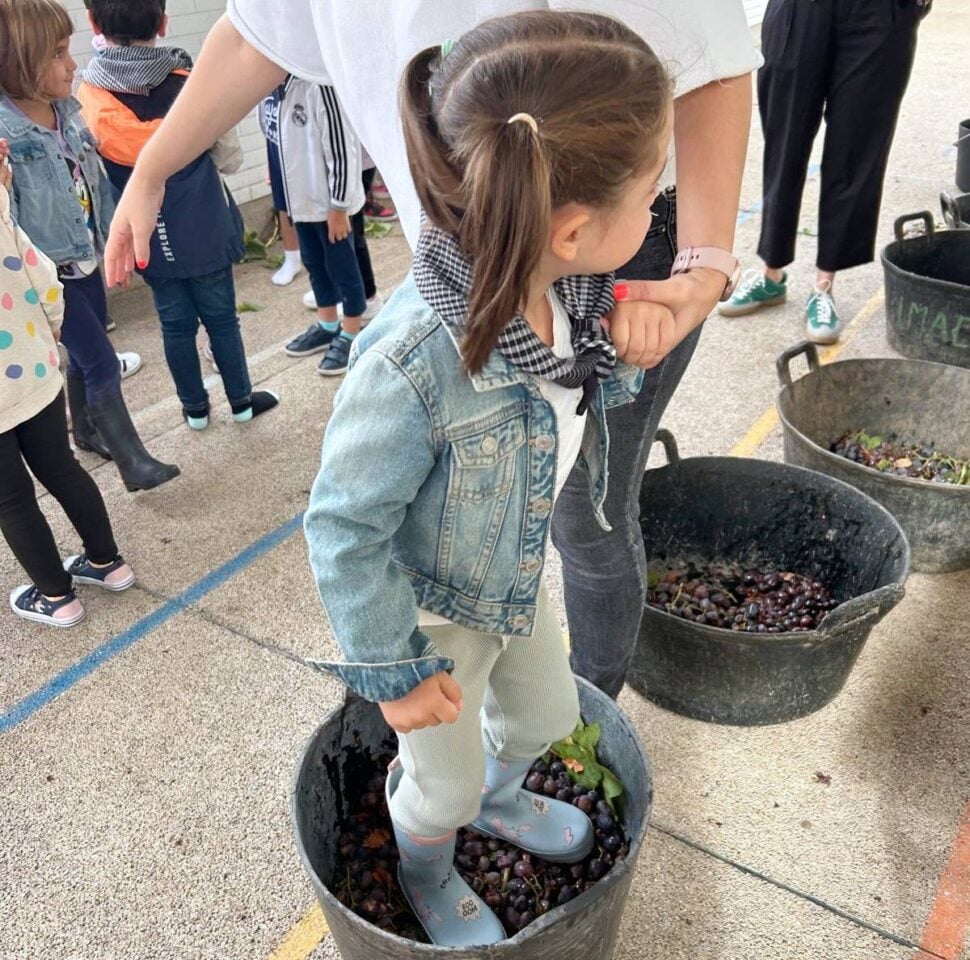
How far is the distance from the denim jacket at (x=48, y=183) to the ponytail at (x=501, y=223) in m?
2.08

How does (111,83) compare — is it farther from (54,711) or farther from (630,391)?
(630,391)

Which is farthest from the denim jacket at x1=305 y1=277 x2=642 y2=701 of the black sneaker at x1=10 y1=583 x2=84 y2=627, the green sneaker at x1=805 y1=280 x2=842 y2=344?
the green sneaker at x1=805 y1=280 x2=842 y2=344

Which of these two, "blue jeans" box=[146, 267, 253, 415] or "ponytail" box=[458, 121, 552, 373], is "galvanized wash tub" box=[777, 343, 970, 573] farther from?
"blue jeans" box=[146, 267, 253, 415]

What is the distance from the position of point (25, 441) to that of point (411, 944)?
1685 mm

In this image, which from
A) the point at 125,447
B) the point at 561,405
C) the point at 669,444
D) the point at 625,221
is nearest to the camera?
the point at 625,221

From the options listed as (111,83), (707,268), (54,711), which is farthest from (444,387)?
(111,83)

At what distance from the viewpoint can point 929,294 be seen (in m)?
3.13

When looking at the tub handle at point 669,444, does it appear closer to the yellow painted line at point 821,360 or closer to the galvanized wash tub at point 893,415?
the galvanized wash tub at point 893,415

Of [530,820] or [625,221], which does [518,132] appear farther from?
[530,820]

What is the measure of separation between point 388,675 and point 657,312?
1.90ft

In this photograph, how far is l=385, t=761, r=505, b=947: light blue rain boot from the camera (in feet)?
4.77

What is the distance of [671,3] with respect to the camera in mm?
1191

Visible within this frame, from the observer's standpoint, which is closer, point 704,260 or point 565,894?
point 704,260

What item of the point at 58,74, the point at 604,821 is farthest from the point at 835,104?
the point at 604,821
